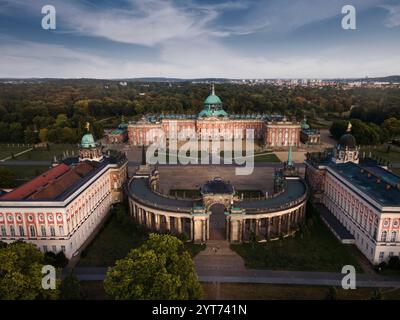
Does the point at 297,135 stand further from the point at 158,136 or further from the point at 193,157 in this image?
the point at 158,136

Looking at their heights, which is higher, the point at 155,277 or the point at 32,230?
the point at 155,277

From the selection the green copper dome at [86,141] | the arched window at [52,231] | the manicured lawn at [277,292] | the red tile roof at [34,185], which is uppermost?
the green copper dome at [86,141]

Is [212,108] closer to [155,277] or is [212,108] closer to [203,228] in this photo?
[203,228]

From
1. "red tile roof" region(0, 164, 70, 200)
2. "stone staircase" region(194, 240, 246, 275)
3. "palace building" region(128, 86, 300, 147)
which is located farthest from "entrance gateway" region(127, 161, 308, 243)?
"palace building" region(128, 86, 300, 147)

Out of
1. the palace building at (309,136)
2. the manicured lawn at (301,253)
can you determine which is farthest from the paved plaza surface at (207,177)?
the palace building at (309,136)

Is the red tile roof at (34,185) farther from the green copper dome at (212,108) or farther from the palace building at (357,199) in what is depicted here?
the green copper dome at (212,108)

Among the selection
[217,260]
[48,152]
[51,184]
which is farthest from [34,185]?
[48,152]

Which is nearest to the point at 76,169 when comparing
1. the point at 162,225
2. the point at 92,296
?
the point at 162,225
